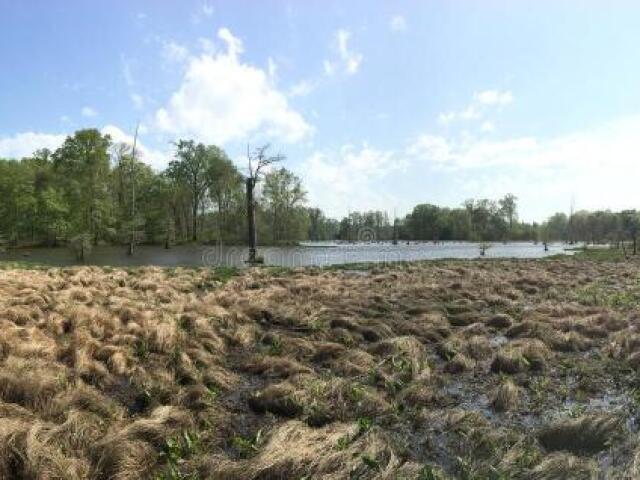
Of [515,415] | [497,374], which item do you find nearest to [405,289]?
[497,374]

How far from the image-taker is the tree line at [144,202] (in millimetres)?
43906

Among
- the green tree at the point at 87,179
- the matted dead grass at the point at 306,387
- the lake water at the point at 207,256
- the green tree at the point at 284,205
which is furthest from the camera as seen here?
the green tree at the point at 284,205

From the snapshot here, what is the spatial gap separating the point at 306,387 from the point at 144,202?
61.3 meters

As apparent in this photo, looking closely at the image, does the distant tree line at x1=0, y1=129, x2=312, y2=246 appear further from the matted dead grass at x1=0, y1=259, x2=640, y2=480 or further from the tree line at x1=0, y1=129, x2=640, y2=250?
the matted dead grass at x1=0, y1=259, x2=640, y2=480

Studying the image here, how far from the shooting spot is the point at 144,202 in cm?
6316

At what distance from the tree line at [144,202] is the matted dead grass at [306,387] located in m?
22.8

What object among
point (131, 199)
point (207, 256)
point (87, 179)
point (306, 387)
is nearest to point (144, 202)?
point (131, 199)

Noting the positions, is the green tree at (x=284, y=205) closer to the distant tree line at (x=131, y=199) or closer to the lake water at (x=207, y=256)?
the distant tree line at (x=131, y=199)

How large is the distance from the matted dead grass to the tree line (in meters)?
22.8

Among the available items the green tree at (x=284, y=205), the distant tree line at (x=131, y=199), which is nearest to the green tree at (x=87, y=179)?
the distant tree line at (x=131, y=199)

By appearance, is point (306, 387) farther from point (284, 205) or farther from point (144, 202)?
point (284, 205)

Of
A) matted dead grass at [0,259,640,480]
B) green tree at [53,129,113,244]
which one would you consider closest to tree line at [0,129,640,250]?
green tree at [53,129,113,244]

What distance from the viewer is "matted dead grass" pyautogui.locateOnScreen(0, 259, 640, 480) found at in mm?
4645

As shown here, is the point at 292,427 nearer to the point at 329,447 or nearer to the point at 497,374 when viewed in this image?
the point at 329,447
